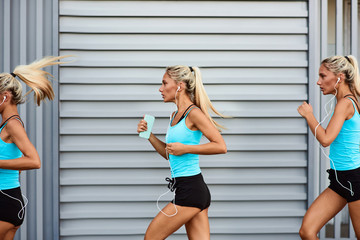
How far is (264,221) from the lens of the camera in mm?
4094

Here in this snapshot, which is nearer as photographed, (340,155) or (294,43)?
(340,155)

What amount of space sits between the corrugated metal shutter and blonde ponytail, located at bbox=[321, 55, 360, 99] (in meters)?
1.02

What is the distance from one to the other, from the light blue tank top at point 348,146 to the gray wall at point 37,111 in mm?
2589

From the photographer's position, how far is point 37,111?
155 inches

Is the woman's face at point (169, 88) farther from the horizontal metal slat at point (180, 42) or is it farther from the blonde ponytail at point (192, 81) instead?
the horizontal metal slat at point (180, 42)

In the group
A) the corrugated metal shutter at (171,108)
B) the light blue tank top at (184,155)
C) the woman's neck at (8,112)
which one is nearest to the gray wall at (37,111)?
the corrugated metal shutter at (171,108)

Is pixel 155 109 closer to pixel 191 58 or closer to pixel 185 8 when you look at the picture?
pixel 191 58

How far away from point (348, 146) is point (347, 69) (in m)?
0.58

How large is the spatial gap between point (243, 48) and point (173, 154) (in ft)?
5.60

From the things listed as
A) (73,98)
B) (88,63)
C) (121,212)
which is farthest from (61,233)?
(88,63)

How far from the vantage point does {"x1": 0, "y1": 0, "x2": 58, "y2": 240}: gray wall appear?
3.92 meters

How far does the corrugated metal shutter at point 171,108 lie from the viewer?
13.1 ft

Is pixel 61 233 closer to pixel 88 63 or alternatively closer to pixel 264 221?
pixel 88 63

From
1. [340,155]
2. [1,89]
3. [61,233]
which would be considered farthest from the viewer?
[61,233]
